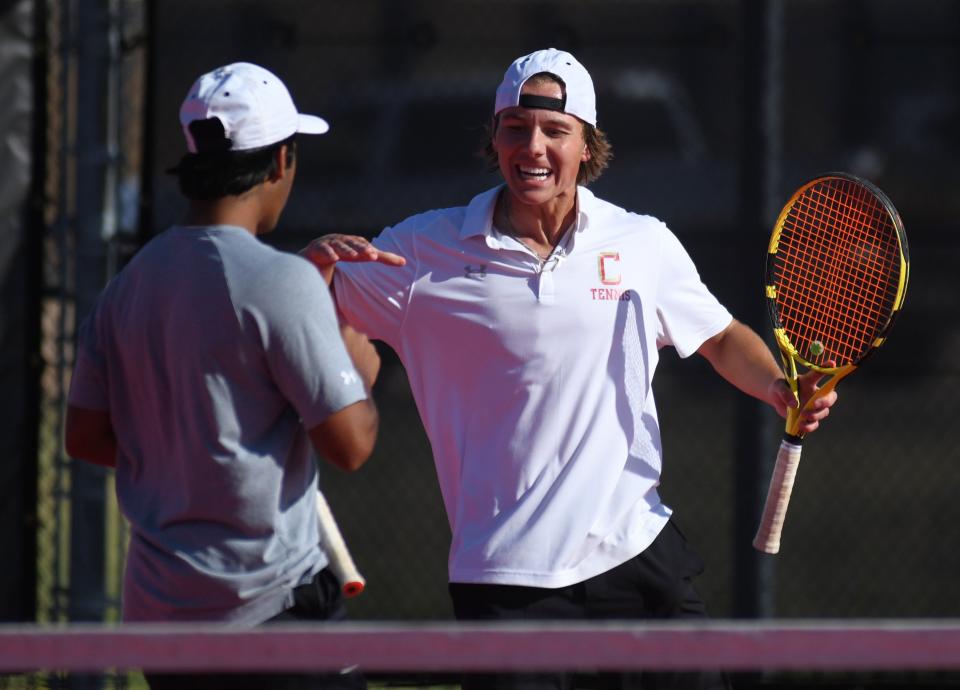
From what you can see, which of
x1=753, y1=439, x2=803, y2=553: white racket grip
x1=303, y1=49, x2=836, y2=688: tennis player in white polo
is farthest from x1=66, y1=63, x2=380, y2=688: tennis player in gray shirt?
x1=753, y1=439, x2=803, y2=553: white racket grip

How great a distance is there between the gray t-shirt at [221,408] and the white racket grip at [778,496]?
1.06m

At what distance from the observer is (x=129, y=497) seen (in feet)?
8.54

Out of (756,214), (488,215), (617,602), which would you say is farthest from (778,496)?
(756,214)

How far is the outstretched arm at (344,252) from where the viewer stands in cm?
291

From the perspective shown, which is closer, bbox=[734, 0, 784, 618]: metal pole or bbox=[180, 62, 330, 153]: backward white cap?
bbox=[180, 62, 330, 153]: backward white cap

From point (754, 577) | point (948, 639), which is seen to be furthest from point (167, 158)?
point (948, 639)

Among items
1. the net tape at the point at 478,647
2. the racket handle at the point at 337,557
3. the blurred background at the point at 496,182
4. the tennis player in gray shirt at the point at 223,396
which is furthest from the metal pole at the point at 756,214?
the net tape at the point at 478,647

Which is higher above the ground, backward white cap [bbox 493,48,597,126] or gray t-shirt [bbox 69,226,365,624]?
backward white cap [bbox 493,48,597,126]

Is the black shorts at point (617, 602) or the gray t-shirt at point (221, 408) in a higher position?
the gray t-shirt at point (221, 408)

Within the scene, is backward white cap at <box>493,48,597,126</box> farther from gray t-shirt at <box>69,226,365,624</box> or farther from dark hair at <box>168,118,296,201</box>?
gray t-shirt at <box>69,226,365,624</box>

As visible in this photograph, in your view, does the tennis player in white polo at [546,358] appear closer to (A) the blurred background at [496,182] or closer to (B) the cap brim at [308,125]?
(B) the cap brim at [308,125]

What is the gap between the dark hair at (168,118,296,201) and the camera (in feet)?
8.59

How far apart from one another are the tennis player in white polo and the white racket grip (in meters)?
0.07

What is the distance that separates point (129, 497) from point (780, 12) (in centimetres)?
292
